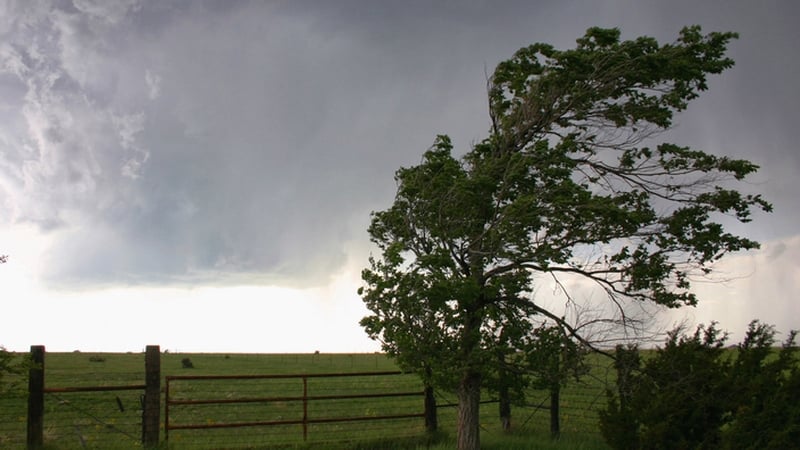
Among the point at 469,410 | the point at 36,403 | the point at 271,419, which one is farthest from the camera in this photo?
the point at 271,419

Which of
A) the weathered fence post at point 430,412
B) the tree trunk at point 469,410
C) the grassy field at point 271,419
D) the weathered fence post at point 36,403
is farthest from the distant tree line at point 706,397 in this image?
the weathered fence post at point 36,403

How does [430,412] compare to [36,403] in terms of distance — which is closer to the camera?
[36,403]

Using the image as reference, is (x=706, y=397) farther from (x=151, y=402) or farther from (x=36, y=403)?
(x=36, y=403)

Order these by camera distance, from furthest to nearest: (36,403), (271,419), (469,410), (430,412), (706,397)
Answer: (271,419)
(430,412)
(469,410)
(36,403)
(706,397)

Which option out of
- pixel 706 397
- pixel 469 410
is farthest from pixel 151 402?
pixel 706 397

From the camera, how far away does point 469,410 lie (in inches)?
603

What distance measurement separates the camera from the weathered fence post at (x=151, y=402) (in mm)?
15016

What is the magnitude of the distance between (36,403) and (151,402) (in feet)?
7.89

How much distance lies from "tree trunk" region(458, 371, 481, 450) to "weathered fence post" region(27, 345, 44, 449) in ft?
31.1

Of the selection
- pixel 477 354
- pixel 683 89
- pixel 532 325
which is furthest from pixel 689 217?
pixel 477 354

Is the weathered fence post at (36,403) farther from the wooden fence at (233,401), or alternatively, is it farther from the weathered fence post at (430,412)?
the weathered fence post at (430,412)

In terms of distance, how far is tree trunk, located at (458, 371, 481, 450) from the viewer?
15.3m

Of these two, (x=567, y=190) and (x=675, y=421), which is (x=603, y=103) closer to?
(x=567, y=190)

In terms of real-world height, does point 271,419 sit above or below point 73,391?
below
